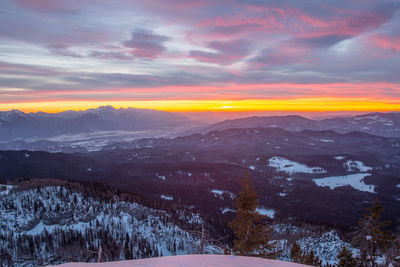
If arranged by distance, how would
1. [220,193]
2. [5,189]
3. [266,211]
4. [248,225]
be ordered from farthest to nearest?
1. [220,193]
2. [266,211]
3. [5,189]
4. [248,225]

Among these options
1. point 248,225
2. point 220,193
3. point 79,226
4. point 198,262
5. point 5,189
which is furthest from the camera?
point 220,193

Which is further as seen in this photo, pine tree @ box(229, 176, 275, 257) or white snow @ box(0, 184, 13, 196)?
white snow @ box(0, 184, 13, 196)

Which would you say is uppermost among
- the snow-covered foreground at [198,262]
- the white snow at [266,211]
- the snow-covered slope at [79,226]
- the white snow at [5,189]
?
the snow-covered foreground at [198,262]

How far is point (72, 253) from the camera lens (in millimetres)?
51750

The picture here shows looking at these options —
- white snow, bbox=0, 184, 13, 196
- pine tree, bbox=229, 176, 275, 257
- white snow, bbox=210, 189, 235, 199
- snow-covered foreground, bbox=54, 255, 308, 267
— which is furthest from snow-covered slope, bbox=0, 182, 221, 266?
white snow, bbox=210, 189, 235, 199

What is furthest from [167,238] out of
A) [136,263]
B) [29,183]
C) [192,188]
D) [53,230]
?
[192,188]

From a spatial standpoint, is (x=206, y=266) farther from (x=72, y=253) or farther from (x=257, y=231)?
(x=72, y=253)

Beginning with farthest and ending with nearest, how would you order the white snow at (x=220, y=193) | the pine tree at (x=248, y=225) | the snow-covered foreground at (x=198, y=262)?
the white snow at (x=220, y=193)
the pine tree at (x=248, y=225)
the snow-covered foreground at (x=198, y=262)

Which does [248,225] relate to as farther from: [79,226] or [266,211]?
[266,211]

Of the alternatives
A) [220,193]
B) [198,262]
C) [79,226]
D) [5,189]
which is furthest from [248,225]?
[220,193]

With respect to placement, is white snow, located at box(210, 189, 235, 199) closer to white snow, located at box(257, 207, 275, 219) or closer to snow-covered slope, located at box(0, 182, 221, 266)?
white snow, located at box(257, 207, 275, 219)

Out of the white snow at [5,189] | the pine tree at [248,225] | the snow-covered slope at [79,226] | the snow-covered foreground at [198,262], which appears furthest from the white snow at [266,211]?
the snow-covered foreground at [198,262]

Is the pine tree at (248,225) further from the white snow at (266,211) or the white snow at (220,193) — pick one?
the white snow at (220,193)

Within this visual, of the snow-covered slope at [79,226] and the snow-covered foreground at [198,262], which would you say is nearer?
the snow-covered foreground at [198,262]
